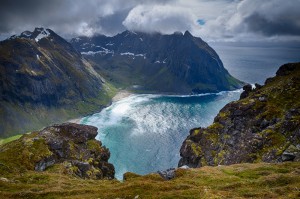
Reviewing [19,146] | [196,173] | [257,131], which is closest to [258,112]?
[257,131]

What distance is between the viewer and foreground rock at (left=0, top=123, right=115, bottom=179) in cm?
9069

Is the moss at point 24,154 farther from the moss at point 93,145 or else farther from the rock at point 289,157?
the rock at point 289,157

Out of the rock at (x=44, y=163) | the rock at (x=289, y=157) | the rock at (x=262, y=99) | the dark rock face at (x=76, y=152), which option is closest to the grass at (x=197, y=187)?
the rock at (x=289, y=157)

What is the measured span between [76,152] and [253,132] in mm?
72355

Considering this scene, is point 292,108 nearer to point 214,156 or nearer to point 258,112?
point 258,112

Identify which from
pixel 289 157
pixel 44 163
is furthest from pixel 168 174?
pixel 44 163

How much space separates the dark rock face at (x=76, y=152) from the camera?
93000mm

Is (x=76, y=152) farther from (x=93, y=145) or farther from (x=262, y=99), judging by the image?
(x=262, y=99)

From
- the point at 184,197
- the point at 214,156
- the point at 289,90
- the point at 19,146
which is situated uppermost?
the point at 289,90

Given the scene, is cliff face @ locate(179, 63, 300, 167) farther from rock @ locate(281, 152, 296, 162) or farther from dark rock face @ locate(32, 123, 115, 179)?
dark rock face @ locate(32, 123, 115, 179)

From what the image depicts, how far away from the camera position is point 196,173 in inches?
2334

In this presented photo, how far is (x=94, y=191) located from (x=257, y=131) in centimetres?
8124

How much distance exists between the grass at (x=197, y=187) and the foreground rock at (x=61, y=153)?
25804mm

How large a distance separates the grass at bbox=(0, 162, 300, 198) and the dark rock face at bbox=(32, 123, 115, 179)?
27.4 metres
